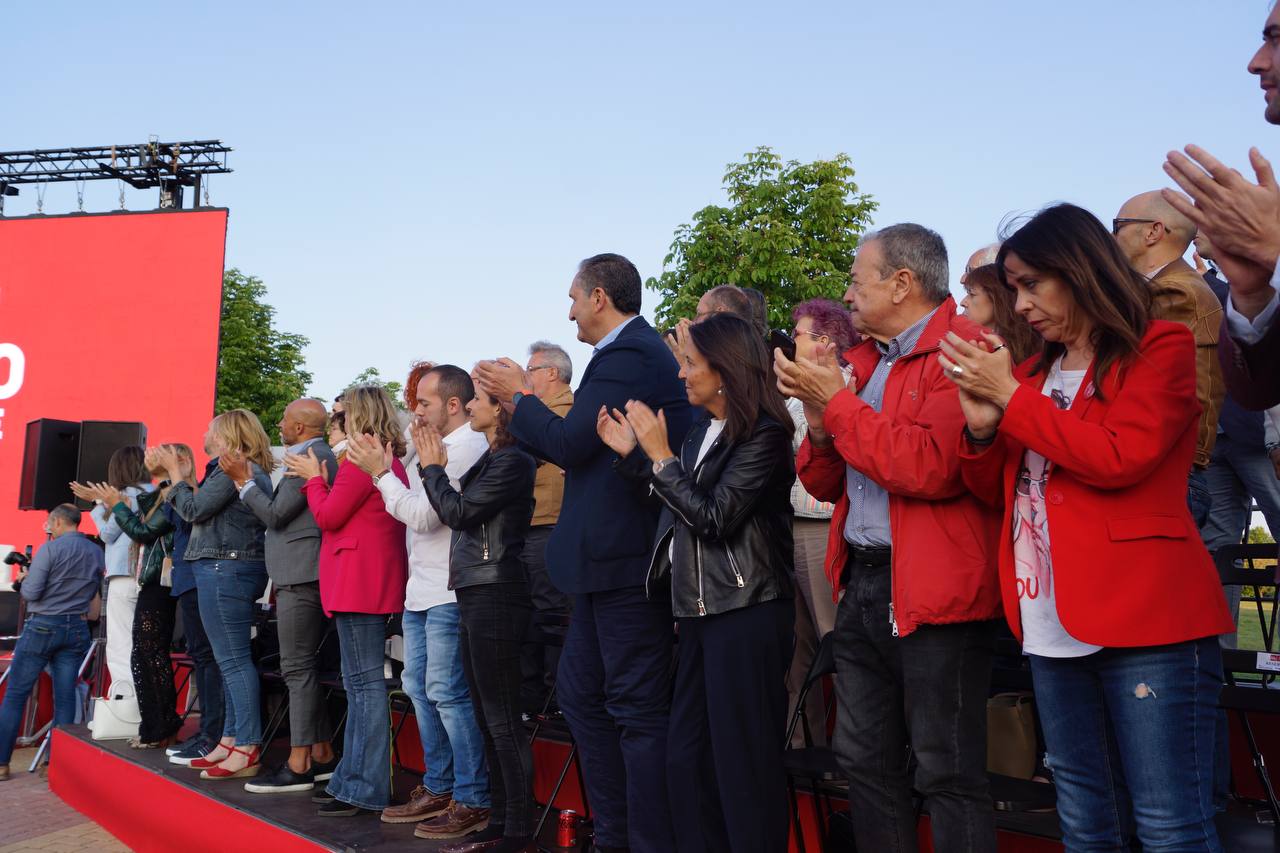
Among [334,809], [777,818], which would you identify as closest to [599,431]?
[777,818]

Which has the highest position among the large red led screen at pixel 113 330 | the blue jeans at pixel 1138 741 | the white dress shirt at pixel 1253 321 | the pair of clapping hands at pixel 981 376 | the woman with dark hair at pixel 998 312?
the large red led screen at pixel 113 330

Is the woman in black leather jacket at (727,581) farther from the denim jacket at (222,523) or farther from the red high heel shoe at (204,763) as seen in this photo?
the red high heel shoe at (204,763)

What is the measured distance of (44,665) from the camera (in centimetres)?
802

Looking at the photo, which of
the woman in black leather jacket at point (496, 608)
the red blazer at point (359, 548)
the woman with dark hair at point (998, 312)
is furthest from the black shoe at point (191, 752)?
the woman with dark hair at point (998, 312)

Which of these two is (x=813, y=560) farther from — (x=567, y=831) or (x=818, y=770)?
(x=567, y=831)

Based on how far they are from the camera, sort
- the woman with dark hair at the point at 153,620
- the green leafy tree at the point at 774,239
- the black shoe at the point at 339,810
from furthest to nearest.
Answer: the green leafy tree at the point at 774,239 → the woman with dark hair at the point at 153,620 → the black shoe at the point at 339,810

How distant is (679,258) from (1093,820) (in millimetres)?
16758

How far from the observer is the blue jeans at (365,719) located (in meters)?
4.66

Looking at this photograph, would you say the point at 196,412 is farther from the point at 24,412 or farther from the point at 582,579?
the point at 582,579

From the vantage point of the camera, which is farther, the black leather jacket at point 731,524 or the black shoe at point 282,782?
the black shoe at point 282,782

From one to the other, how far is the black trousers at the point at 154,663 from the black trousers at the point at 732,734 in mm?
4599

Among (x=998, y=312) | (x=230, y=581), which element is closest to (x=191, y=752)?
(x=230, y=581)

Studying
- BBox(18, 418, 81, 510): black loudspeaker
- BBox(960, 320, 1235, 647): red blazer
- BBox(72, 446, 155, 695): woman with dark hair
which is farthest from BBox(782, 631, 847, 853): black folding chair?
BBox(18, 418, 81, 510): black loudspeaker

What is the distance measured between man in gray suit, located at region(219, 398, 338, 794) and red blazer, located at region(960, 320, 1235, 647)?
3804mm
